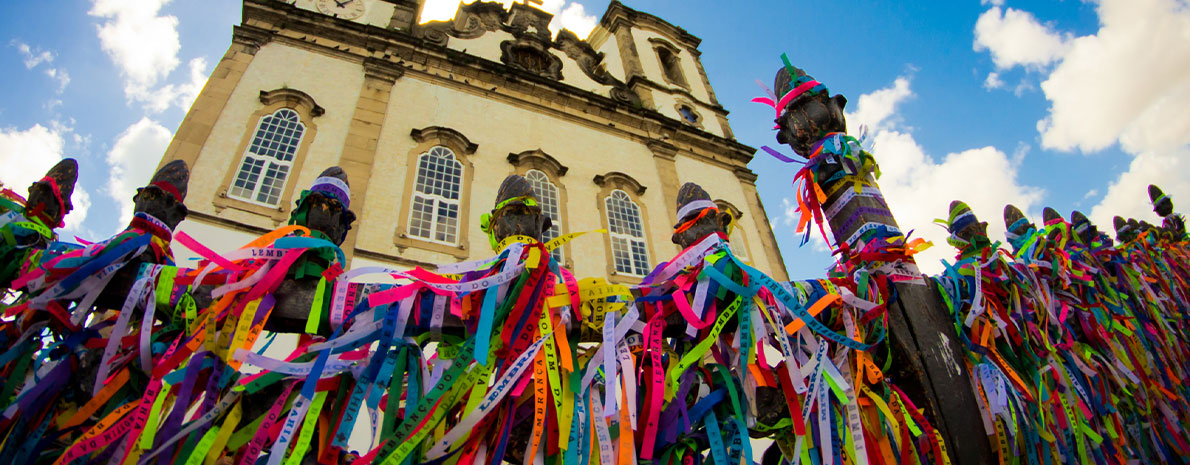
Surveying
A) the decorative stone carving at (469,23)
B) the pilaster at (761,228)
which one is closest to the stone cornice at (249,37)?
the decorative stone carving at (469,23)

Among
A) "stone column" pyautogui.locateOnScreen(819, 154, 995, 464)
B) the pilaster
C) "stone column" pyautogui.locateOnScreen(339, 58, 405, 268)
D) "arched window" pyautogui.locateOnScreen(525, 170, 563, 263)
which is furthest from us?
the pilaster

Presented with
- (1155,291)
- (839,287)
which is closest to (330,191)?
(839,287)

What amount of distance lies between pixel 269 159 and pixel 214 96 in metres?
1.65

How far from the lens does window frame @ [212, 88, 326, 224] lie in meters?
7.10

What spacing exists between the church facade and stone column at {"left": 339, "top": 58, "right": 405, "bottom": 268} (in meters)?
0.03

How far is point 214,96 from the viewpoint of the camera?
27.0 ft

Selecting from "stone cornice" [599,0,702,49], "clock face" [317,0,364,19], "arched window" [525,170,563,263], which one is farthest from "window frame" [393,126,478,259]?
"stone cornice" [599,0,702,49]

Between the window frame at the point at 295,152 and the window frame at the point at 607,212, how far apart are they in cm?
540

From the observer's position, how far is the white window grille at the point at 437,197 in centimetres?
826

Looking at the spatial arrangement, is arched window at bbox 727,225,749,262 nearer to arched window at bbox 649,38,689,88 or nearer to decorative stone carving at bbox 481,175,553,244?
arched window at bbox 649,38,689,88

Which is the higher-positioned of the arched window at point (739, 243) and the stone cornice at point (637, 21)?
the stone cornice at point (637, 21)

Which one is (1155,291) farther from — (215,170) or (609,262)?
(215,170)

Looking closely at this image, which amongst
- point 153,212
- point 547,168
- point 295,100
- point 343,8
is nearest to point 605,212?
point 547,168

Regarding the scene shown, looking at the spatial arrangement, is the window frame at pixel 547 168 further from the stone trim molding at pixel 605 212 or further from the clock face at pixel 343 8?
the clock face at pixel 343 8
